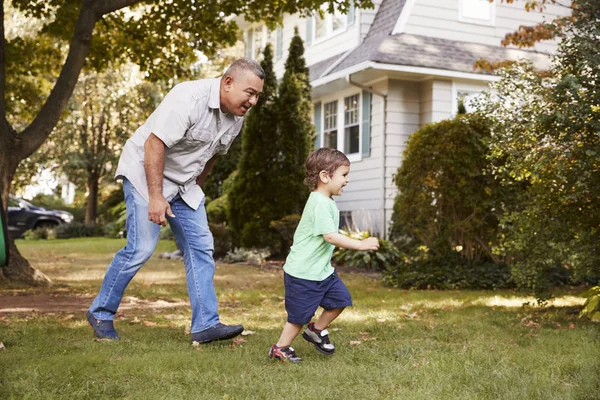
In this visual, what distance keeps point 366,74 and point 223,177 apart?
5.70 metres

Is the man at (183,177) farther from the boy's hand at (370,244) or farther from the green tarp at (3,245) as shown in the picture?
the green tarp at (3,245)

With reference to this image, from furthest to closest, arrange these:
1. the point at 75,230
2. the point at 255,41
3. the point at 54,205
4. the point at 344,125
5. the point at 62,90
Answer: the point at 54,205, the point at 75,230, the point at 255,41, the point at 344,125, the point at 62,90

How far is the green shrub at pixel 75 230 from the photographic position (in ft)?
88.7

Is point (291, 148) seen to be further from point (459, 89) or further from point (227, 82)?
point (227, 82)

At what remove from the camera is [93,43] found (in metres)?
12.0

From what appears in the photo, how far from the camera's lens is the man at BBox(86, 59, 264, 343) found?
16.2ft

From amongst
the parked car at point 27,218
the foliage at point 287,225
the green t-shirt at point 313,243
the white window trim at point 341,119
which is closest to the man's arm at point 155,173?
the green t-shirt at point 313,243

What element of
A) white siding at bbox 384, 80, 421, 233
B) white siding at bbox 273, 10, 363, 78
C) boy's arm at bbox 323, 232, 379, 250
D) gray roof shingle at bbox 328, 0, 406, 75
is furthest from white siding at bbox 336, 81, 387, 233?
boy's arm at bbox 323, 232, 379, 250

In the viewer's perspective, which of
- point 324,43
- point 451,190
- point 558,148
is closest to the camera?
point 558,148

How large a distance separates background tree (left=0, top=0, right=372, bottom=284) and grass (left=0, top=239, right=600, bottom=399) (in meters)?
3.20

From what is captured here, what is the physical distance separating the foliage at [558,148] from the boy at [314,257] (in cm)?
212

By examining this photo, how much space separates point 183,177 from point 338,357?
157cm

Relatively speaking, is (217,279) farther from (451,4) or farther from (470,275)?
(451,4)

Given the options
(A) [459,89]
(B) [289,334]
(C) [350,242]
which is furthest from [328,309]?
(A) [459,89]
